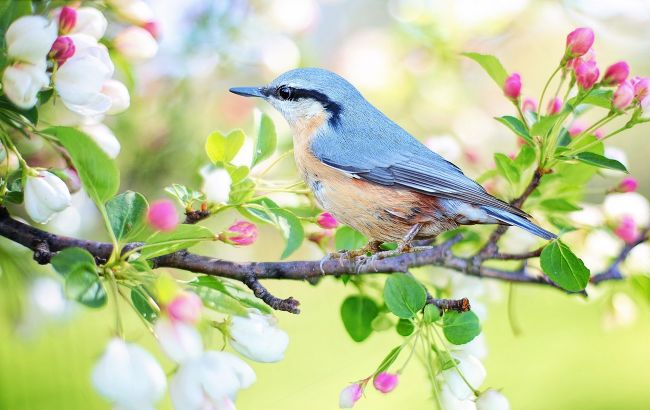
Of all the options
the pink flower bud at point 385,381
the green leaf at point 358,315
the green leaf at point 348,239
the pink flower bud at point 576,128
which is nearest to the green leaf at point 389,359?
the pink flower bud at point 385,381

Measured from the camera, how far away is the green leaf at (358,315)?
1.06 meters

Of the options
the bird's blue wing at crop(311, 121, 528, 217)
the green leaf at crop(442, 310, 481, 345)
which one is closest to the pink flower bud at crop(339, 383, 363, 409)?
the green leaf at crop(442, 310, 481, 345)

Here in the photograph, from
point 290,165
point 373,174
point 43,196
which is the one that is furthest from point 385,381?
point 290,165

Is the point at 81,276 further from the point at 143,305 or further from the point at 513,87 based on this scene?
the point at 513,87

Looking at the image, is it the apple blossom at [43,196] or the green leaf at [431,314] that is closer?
the apple blossom at [43,196]

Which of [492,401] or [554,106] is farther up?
[554,106]

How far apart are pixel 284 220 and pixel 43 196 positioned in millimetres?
284

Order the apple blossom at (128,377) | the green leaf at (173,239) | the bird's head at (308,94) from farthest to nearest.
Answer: the bird's head at (308,94) < the green leaf at (173,239) < the apple blossom at (128,377)

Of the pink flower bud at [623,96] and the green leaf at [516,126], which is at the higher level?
the pink flower bud at [623,96]

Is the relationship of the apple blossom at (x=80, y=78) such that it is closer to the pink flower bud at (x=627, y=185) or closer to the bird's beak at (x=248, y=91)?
the bird's beak at (x=248, y=91)

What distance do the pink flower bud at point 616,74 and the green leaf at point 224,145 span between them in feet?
1.57

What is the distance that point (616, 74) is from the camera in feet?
3.17

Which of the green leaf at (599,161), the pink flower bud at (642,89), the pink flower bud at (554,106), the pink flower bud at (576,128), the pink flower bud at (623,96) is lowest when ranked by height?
the green leaf at (599,161)

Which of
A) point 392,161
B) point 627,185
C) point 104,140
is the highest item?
point 627,185
